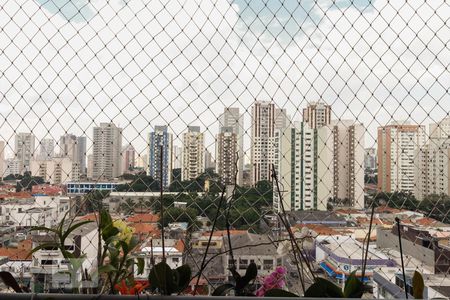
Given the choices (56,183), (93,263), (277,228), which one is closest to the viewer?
(93,263)

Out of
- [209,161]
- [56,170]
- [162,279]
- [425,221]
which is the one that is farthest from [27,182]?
[425,221]

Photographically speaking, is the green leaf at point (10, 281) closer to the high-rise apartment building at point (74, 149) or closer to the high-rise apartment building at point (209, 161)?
the high-rise apartment building at point (74, 149)

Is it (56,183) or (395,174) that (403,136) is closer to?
Result: (395,174)

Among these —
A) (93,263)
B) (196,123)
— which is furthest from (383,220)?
(93,263)

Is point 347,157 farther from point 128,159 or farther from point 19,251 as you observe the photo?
point 19,251

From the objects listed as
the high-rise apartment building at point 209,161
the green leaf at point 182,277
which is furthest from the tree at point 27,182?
the green leaf at point 182,277
